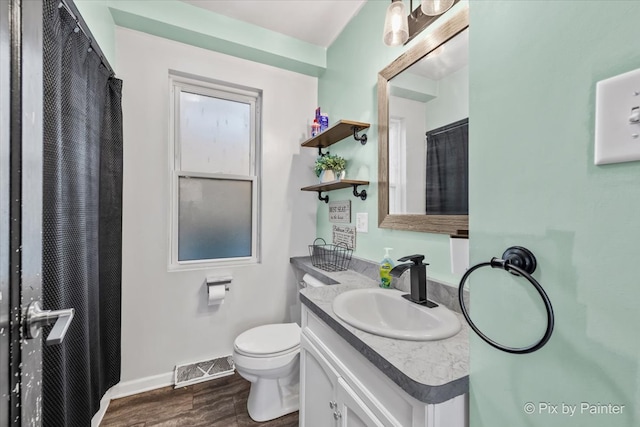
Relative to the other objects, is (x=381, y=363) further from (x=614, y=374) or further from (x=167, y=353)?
(x=167, y=353)

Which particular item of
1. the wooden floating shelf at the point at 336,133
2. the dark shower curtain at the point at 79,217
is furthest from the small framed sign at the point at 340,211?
the dark shower curtain at the point at 79,217

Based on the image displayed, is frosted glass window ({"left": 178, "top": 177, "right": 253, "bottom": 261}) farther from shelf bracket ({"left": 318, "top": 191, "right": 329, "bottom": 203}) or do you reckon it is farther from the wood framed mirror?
the wood framed mirror

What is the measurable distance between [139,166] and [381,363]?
6.21 feet

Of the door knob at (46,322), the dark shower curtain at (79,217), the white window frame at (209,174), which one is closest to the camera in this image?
the door knob at (46,322)

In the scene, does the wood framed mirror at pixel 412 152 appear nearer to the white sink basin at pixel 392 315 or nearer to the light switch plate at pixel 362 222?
the light switch plate at pixel 362 222

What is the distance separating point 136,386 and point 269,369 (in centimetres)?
103

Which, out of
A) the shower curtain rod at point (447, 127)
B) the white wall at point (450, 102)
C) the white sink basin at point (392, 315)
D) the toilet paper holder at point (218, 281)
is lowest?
the toilet paper holder at point (218, 281)

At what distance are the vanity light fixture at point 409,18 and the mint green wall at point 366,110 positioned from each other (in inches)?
2.6

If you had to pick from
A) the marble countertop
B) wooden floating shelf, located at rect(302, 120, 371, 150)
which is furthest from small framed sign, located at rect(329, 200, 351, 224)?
the marble countertop

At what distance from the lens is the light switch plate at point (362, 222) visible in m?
1.68

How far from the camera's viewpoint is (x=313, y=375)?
110cm

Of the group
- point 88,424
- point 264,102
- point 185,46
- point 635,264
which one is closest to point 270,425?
point 88,424

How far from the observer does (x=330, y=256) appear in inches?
78.7

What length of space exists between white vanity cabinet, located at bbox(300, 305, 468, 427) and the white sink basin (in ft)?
0.33
